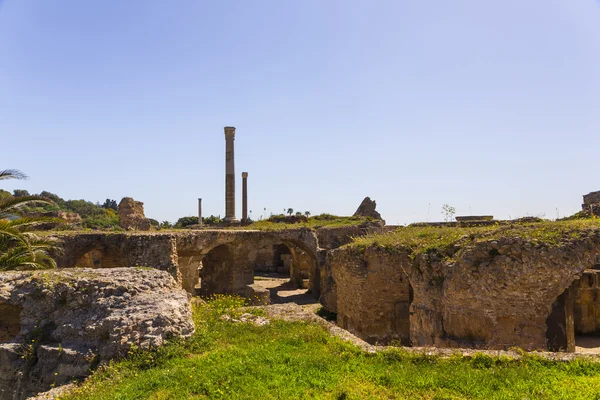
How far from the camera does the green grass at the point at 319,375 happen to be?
4.95 metres

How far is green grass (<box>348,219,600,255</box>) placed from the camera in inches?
323

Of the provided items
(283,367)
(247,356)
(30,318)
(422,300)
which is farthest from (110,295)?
(422,300)

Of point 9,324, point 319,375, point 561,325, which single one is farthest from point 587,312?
point 9,324

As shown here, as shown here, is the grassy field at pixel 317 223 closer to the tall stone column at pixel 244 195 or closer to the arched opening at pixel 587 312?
the tall stone column at pixel 244 195

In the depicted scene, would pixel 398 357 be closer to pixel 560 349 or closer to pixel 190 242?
pixel 560 349

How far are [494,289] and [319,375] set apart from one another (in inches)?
176

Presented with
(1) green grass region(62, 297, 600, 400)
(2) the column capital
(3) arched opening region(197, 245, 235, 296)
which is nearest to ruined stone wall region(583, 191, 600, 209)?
(3) arched opening region(197, 245, 235, 296)

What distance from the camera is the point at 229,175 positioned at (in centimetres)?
3111

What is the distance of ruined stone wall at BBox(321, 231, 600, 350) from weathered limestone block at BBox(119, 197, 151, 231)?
19672mm

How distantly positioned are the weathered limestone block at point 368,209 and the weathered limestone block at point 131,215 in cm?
1465

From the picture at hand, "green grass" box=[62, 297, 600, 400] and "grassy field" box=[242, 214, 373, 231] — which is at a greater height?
"grassy field" box=[242, 214, 373, 231]

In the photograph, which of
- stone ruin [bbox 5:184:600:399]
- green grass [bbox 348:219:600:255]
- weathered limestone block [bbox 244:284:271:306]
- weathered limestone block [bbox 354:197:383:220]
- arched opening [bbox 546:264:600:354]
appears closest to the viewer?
stone ruin [bbox 5:184:600:399]

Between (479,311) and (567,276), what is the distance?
1.67 m

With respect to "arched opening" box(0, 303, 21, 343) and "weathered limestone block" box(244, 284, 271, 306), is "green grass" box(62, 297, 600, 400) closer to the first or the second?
"arched opening" box(0, 303, 21, 343)
